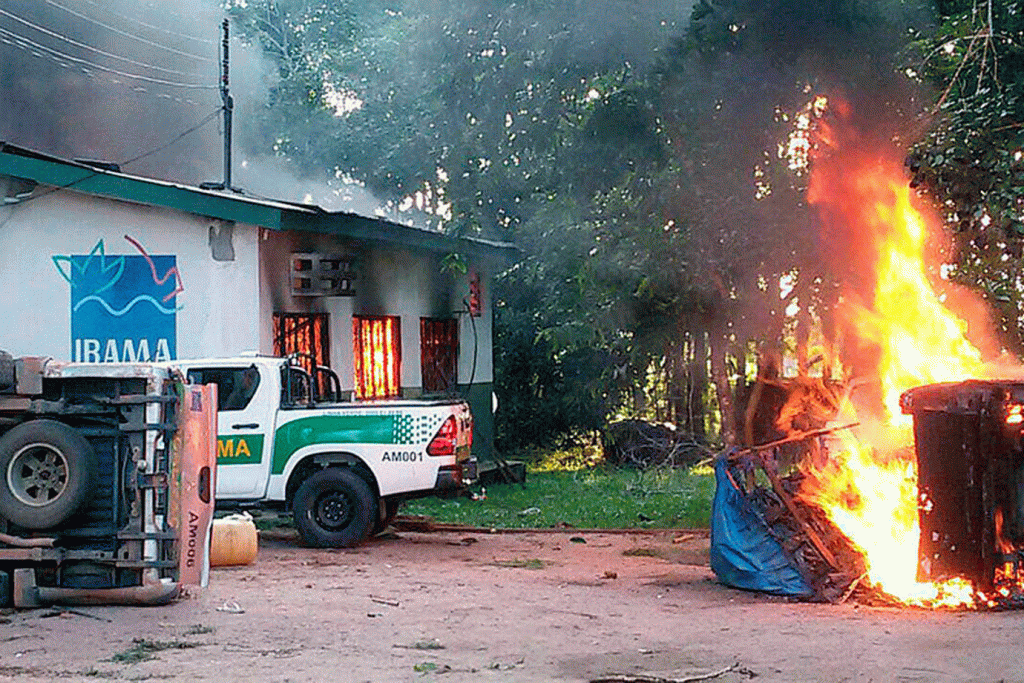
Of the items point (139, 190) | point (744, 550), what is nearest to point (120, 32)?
point (139, 190)

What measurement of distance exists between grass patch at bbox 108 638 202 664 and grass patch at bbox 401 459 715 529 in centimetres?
826

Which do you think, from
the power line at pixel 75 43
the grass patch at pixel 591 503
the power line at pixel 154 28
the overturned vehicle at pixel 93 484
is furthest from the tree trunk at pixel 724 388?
the power line at pixel 154 28

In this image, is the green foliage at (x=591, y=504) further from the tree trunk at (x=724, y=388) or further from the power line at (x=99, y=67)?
the power line at (x=99, y=67)

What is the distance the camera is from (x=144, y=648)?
941 cm

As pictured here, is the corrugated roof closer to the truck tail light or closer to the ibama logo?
the ibama logo

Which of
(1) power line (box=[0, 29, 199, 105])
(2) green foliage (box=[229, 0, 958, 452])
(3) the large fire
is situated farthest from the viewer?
(1) power line (box=[0, 29, 199, 105])

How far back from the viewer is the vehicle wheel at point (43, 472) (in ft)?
34.3

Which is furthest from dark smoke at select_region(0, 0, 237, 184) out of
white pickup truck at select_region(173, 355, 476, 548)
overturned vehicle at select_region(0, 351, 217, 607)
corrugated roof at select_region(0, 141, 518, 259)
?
overturned vehicle at select_region(0, 351, 217, 607)

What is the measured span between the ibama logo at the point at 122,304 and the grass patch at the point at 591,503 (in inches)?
158

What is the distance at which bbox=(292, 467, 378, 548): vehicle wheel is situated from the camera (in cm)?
1516

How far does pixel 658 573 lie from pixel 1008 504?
3.67 meters

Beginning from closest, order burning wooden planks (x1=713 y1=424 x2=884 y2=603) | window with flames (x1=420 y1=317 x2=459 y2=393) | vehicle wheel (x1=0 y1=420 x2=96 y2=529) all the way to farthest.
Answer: vehicle wheel (x1=0 y1=420 x2=96 y2=529) → burning wooden planks (x1=713 y1=424 x2=884 y2=603) → window with flames (x1=420 y1=317 x2=459 y2=393)

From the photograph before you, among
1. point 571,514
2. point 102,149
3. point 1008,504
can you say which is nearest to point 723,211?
point 571,514

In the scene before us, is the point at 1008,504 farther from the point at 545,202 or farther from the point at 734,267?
the point at 545,202
